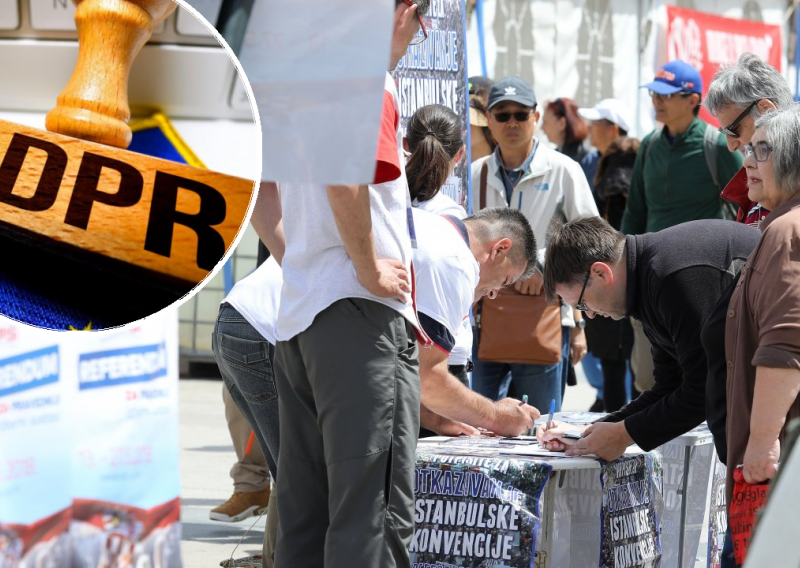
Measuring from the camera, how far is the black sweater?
284 cm

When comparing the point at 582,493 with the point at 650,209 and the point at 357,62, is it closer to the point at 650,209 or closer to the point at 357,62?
the point at 357,62

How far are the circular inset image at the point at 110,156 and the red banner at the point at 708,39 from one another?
29.1ft

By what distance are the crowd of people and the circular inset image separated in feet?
2.44

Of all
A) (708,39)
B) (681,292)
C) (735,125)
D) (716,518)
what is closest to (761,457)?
(681,292)

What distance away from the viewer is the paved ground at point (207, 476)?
13.9 feet

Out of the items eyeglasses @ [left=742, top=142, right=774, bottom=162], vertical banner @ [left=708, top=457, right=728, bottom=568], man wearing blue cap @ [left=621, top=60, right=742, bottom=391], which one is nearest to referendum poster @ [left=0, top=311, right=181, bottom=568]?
eyeglasses @ [left=742, top=142, right=774, bottom=162]

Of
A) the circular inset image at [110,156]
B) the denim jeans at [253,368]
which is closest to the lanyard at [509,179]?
the denim jeans at [253,368]

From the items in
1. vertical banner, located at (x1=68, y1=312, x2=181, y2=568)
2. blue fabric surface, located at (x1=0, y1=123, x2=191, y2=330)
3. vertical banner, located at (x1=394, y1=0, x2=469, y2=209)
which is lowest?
vertical banner, located at (x1=68, y1=312, x2=181, y2=568)

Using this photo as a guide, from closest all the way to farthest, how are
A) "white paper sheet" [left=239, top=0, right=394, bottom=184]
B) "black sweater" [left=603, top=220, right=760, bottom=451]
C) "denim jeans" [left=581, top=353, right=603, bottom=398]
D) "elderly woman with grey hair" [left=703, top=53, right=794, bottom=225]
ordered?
"white paper sheet" [left=239, top=0, right=394, bottom=184] → "black sweater" [left=603, top=220, right=760, bottom=451] → "elderly woman with grey hair" [left=703, top=53, right=794, bottom=225] → "denim jeans" [left=581, top=353, right=603, bottom=398]

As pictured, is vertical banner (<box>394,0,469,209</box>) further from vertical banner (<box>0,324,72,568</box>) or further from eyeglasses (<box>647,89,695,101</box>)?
vertical banner (<box>0,324,72,568</box>)

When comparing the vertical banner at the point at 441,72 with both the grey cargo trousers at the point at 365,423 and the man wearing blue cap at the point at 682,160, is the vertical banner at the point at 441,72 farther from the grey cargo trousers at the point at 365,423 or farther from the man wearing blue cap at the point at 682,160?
the grey cargo trousers at the point at 365,423

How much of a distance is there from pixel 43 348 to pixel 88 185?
72 cm

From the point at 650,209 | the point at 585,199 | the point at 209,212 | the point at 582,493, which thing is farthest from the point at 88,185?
the point at 650,209

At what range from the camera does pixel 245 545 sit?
4348 millimetres
